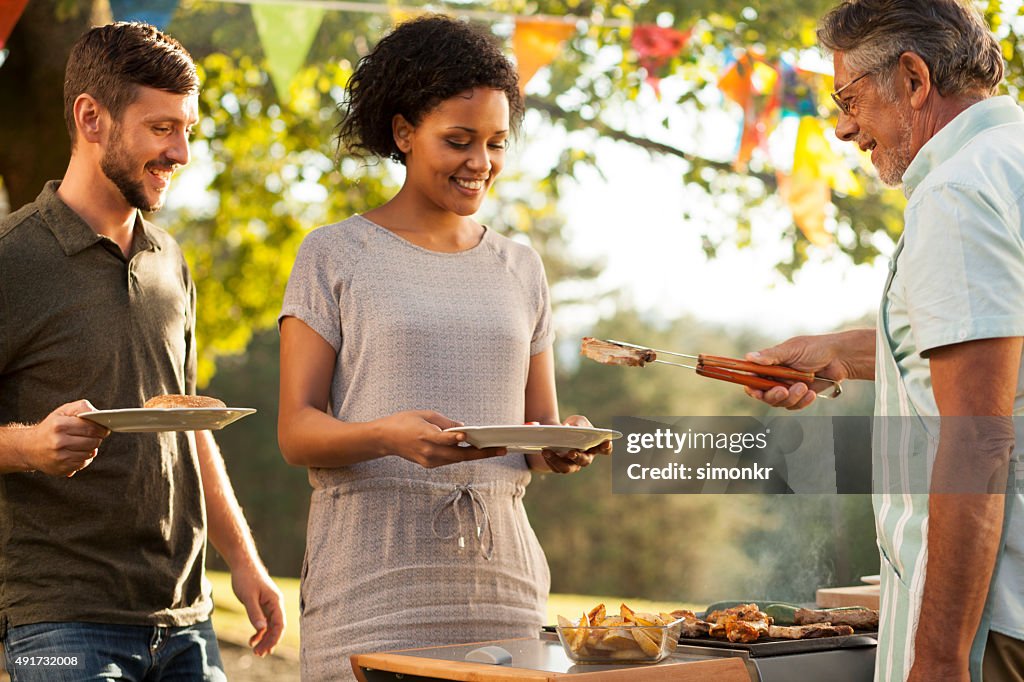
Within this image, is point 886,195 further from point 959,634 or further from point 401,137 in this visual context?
point 959,634

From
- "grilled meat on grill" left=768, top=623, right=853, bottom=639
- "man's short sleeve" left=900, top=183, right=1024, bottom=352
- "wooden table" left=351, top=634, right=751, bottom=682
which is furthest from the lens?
"grilled meat on grill" left=768, top=623, right=853, bottom=639

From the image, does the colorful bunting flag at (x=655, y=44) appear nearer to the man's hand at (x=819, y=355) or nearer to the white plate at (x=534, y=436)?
the man's hand at (x=819, y=355)

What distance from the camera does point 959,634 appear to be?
156 centimetres

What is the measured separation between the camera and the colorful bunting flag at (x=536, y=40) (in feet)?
15.8

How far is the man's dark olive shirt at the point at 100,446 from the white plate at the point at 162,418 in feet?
1.01

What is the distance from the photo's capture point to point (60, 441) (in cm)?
190

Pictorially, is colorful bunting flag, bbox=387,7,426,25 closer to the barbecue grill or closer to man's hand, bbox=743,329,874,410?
man's hand, bbox=743,329,874,410

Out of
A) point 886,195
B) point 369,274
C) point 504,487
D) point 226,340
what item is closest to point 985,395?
point 504,487

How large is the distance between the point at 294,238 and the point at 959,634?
6.36 metres

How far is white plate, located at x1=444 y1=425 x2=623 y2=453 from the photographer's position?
1909 millimetres

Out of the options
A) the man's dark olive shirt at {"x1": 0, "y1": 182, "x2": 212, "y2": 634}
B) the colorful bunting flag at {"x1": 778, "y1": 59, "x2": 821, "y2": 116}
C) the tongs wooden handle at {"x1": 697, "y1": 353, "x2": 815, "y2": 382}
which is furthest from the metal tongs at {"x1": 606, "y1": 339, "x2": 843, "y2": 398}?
the colorful bunting flag at {"x1": 778, "y1": 59, "x2": 821, "y2": 116}

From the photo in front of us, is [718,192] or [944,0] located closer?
[944,0]

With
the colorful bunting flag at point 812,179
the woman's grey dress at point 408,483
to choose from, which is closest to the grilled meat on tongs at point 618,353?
the woman's grey dress at point 408,483

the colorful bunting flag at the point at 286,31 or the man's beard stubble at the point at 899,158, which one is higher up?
the colorful bunting flag at the point at 286,31
